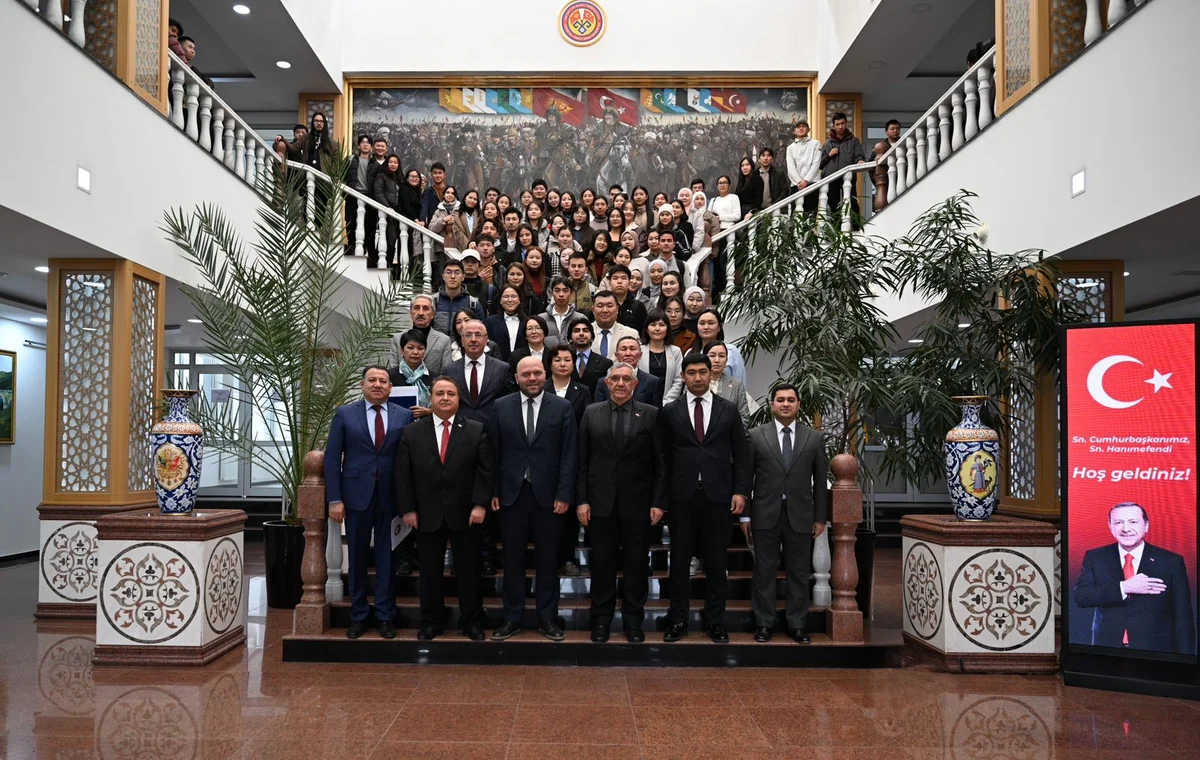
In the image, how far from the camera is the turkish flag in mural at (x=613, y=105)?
45.7ft

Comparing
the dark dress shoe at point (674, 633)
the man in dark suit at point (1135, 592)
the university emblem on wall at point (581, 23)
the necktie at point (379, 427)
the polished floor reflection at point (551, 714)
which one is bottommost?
the polished floor reflection at point (551, 714)

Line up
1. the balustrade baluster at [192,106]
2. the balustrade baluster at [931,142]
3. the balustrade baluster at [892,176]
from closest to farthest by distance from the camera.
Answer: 1. the balustrade baluster at [192,106]
2. the balustrade baluster at [931,142]
3. the balustrade baluster at [892,176]

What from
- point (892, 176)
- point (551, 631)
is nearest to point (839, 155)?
point (892, 176)

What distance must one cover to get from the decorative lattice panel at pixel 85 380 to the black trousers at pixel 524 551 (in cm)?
352

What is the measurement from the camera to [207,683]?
4914 mm

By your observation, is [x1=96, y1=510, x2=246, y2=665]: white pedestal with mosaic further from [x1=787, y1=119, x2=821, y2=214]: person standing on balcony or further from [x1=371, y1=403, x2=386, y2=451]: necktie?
[x1=787, y1=119, x2=821, y2=214]: person standing on balcony

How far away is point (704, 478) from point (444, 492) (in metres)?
1.47

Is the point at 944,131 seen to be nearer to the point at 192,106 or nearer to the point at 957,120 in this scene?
the point at 957,120

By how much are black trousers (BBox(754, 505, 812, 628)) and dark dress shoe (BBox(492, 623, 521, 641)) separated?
1.42 m

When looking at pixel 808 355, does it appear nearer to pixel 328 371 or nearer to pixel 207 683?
pixel 328 371

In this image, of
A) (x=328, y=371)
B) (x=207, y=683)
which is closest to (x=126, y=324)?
(x=328, y=371)

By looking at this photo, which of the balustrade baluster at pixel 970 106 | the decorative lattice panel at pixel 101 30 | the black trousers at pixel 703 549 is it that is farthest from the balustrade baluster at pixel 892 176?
the decorative lattice panel at pixel 101 30

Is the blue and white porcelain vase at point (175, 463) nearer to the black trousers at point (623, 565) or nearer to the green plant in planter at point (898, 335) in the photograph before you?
the black trousers at point (623, 565)

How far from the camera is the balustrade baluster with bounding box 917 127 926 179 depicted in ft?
30.0
